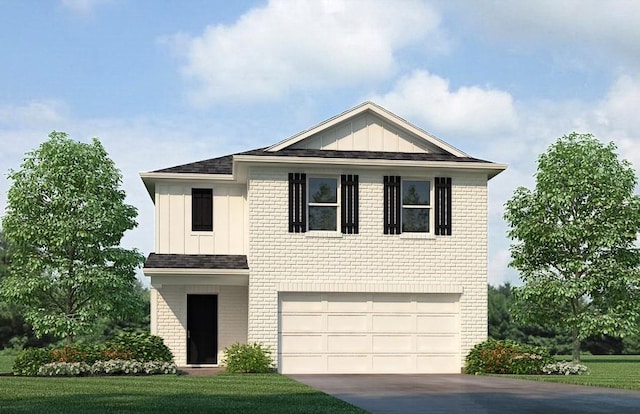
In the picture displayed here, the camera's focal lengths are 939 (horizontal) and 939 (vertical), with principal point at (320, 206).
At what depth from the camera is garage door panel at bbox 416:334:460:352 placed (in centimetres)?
2781

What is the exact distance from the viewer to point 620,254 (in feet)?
111

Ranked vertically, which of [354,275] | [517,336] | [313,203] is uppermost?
[313,203]

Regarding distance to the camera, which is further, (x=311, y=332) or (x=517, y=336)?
(x=517, y=336)

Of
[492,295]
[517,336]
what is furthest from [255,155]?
[492,295]

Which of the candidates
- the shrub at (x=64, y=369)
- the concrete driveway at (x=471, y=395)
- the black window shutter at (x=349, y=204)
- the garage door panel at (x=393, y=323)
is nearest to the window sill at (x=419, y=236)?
the black window shutter at (x=349, y=204)

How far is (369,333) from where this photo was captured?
90.4ft

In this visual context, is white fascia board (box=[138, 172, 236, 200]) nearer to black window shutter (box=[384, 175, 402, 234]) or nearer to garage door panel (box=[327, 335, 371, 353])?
black window shutter (box=[384, 175, 402, 234])

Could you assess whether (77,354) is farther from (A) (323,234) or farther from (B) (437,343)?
(B) (437,343)

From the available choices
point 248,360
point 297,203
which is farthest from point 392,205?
point 248,360

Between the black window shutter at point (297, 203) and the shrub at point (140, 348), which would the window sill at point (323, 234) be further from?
the shrub at point (140, 348)

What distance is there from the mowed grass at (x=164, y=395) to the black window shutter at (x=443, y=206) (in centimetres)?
742

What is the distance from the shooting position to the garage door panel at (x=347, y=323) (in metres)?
27.4

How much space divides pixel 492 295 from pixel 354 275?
29.6m

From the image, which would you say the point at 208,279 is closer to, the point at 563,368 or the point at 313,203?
the point at 313,203
